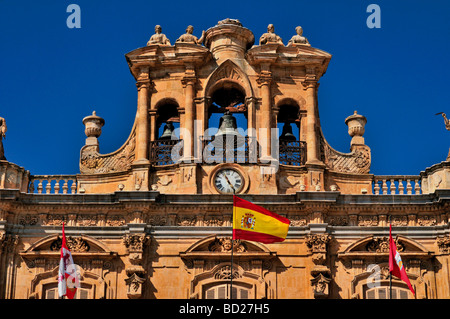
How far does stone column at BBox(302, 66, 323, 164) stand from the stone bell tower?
35 millimetres

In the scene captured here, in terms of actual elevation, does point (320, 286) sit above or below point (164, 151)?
below

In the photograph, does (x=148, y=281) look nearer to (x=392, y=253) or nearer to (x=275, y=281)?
(x=275, y=281)

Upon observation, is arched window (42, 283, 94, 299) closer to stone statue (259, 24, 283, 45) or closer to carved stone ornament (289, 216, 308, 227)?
carved stone ornament (289, 216, 308, 227)

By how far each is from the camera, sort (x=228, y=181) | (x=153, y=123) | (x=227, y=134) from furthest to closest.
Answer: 1. (x=153, y=123)
2. (x=227, y=134)
3. (x=228, y=181)

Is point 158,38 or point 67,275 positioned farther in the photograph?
point 158,38

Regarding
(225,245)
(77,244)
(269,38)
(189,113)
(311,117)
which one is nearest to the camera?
(225,245)

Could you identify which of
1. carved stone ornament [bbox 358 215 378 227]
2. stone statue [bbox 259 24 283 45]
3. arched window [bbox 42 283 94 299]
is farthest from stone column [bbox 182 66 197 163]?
carved stone ornament [bbox 358 215 378 227]

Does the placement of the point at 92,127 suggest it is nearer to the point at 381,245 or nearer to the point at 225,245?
the point at 225,245

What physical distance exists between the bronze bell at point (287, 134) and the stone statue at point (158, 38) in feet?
17.3

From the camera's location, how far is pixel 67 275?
36.8 m

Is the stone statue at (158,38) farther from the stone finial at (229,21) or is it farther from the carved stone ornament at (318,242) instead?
the carved stone ornament at (318,242)

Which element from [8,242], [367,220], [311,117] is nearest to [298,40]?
[311,117]

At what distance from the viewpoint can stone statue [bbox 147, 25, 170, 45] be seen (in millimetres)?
40844

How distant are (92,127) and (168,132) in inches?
109
